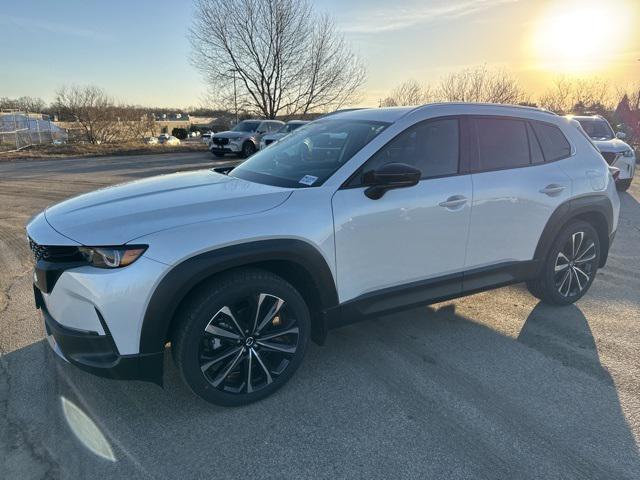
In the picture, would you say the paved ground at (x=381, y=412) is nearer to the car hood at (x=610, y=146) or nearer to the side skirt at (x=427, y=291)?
the side skirt at (x=427, y=291)

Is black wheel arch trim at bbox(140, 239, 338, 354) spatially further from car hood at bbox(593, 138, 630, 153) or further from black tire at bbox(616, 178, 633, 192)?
black tire at bbox(616, 178, 633, 192)

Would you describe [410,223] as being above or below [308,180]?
below

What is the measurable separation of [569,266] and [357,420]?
2713 millimetres

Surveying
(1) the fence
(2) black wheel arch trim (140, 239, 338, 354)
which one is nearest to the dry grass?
(1) the fence

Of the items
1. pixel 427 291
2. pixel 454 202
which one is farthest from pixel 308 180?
pixel 427 291

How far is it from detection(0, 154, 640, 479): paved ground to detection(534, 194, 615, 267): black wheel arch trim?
0.70 metres

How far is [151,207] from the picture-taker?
264 cm

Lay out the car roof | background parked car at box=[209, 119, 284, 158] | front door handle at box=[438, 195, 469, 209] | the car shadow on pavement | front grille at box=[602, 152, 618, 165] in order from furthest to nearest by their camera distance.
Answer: background parked car at box=[209, 119, 284, 158]
front grille at box=[602, 152, 618, 165]
the car roof
front door handle at box=[438, 195, 469, 209]
the car shadow on pavement

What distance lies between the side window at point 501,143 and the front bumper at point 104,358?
2687 millimetres

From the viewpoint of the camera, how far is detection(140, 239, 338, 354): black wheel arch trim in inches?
91.7

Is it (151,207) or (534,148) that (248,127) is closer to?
(534,148)

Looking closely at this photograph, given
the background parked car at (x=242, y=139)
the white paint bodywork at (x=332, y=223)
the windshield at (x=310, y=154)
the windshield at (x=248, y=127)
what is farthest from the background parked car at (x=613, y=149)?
the windshield at (x=248, y=127)

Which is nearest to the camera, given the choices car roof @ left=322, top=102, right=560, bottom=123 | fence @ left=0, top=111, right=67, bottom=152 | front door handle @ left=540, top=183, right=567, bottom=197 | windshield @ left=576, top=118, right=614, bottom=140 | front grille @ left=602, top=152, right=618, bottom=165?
car roof @ left=322, top=102, right=560, bottom=123

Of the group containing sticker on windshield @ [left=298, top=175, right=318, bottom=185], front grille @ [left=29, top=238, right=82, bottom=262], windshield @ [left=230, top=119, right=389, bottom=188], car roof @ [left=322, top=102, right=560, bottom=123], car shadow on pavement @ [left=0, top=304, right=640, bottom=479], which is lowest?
car shadow on pavement @ [left=0, top=304, right=640, bottom=479]
